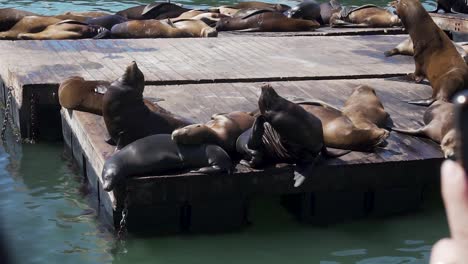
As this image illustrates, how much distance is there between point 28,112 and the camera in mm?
6992

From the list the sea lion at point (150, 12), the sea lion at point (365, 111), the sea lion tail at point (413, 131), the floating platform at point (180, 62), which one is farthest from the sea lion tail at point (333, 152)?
the sea lion at point (150, 12)

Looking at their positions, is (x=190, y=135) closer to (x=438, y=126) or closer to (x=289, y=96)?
(x=438, y=126)

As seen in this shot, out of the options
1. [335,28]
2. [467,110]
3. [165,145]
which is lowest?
[335,28]

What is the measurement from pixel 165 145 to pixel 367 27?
23.6 ft

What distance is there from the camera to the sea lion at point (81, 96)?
6.02m

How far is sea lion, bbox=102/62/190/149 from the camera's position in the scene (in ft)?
16.7

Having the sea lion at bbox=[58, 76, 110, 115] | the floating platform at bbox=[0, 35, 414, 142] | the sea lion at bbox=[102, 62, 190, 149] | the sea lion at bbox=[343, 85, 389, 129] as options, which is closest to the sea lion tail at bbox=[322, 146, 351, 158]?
the sea lion at bbox=[343, 85, 389, 129]

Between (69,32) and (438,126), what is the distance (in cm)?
566

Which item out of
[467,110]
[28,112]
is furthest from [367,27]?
[467,110]

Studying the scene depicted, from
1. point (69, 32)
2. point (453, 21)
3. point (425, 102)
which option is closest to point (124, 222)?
point (425, 102)

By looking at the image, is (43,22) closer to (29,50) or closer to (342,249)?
(29,50)

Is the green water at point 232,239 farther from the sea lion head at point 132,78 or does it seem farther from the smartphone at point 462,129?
the smartphone at point 462,129

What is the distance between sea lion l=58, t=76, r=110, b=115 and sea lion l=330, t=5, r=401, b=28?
603cm

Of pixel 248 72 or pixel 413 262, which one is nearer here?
pixel 413 262
